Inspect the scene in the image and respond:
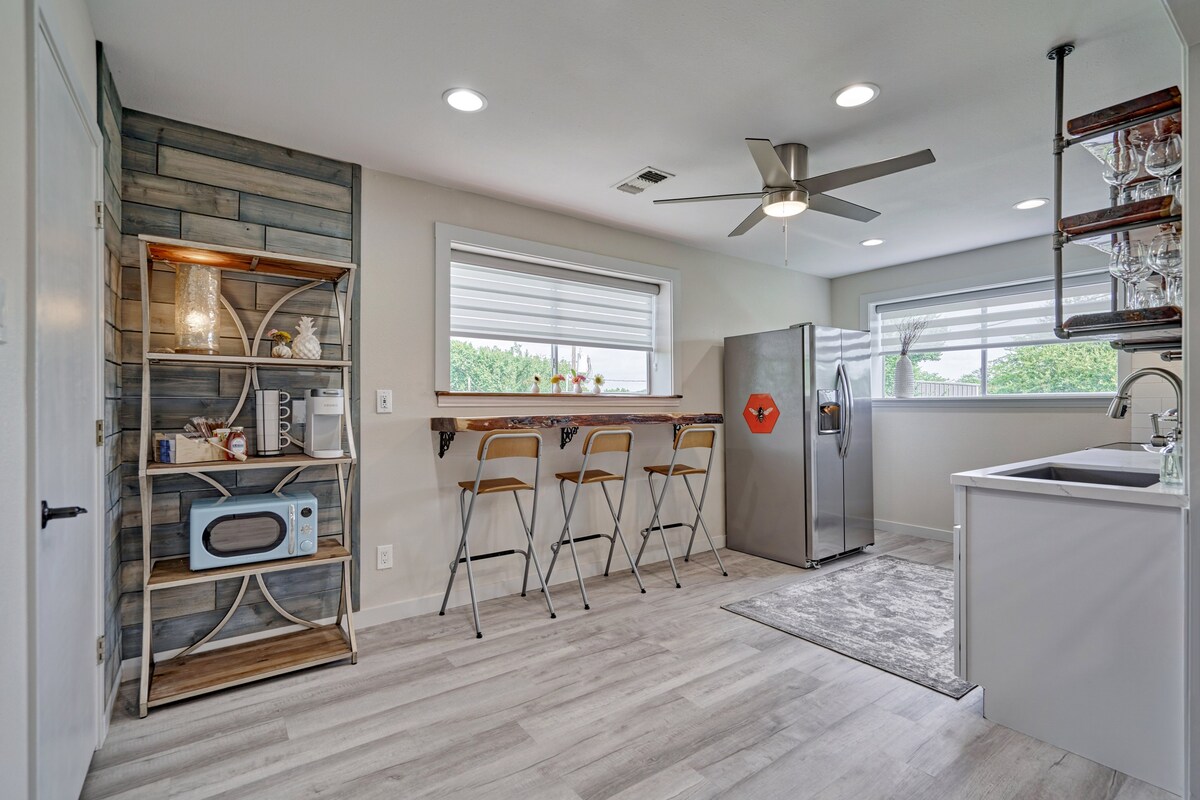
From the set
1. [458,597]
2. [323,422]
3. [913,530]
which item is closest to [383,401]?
[323,422]

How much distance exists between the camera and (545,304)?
3.75 m

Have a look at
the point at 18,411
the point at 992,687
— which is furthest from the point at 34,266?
the point at 992,687

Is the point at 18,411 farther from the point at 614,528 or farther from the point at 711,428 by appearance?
the point at 711,428

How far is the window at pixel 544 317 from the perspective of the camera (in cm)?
340

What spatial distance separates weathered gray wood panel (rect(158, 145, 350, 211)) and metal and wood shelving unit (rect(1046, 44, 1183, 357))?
3036 millimetres

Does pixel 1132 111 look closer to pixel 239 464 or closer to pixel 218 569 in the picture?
pixel 239 464

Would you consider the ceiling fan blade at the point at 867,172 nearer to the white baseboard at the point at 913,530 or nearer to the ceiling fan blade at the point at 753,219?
the ceiling fan blade at the point at 753,219

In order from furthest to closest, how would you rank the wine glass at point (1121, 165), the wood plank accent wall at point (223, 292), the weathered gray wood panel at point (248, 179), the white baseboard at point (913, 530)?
the white baseboard at point (913, 530) < the weathered gray wood panel at point (248, 179) < the wood plank accent wall at point (223, 292) < the wine glass at point (1121, 165)

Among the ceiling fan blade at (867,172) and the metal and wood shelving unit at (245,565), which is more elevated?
the ceiling fan blade at (867,172)

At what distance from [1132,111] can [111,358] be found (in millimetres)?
3530

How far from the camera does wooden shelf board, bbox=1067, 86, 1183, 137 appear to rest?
1.65m

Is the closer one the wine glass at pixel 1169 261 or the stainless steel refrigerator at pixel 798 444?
the wine glass at pixel 1169 261

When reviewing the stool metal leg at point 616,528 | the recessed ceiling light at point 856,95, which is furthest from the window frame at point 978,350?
the stool metal leg at point 616,528

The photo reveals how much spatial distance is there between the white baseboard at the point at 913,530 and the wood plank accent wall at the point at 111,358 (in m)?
5.32
